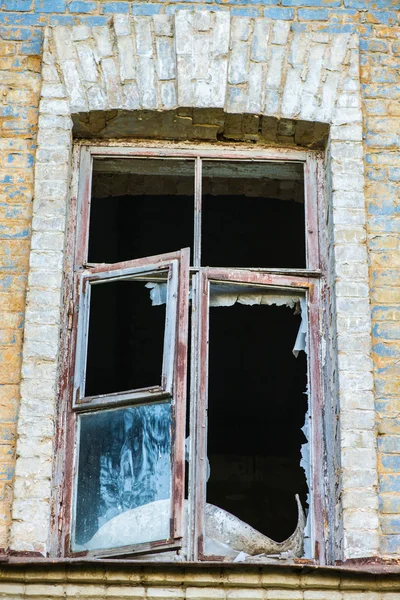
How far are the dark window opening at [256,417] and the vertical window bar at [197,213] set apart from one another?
438 centimetres

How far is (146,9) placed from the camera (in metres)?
5.54

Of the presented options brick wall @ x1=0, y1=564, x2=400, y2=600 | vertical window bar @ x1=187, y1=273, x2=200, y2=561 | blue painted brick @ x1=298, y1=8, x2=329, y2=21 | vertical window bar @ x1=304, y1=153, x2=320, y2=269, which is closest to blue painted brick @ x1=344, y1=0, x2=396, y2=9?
blue painted brick @ x1=298, y1=8, x2=329, y2=21

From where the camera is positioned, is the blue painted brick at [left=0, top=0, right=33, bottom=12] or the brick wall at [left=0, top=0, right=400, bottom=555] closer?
the brick wall at [left=0, top=0, right=400, bottom=555]

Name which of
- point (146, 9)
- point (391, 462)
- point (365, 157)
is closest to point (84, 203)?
point (146, 9)

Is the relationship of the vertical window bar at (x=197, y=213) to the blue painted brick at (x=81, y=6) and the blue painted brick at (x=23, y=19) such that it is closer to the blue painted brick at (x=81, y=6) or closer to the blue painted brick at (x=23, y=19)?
the blue painted brick at (x=81, y=6)

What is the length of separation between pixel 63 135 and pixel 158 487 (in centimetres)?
178

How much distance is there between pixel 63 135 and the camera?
527 cm

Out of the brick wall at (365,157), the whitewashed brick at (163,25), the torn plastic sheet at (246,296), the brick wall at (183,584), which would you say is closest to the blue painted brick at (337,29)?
the brick wall at (365,157)

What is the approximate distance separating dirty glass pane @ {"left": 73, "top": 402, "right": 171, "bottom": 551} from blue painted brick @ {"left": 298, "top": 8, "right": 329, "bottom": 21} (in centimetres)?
218

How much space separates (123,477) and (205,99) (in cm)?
189

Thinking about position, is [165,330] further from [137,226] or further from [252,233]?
[137,226]

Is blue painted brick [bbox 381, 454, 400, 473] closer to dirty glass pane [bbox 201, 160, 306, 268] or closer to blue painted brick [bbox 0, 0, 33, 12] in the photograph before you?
blue painted brick [bbox 0, 0, 33, 12]

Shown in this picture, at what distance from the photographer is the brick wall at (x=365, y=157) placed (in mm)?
4738

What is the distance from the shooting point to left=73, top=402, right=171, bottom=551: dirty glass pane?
4616 mm
